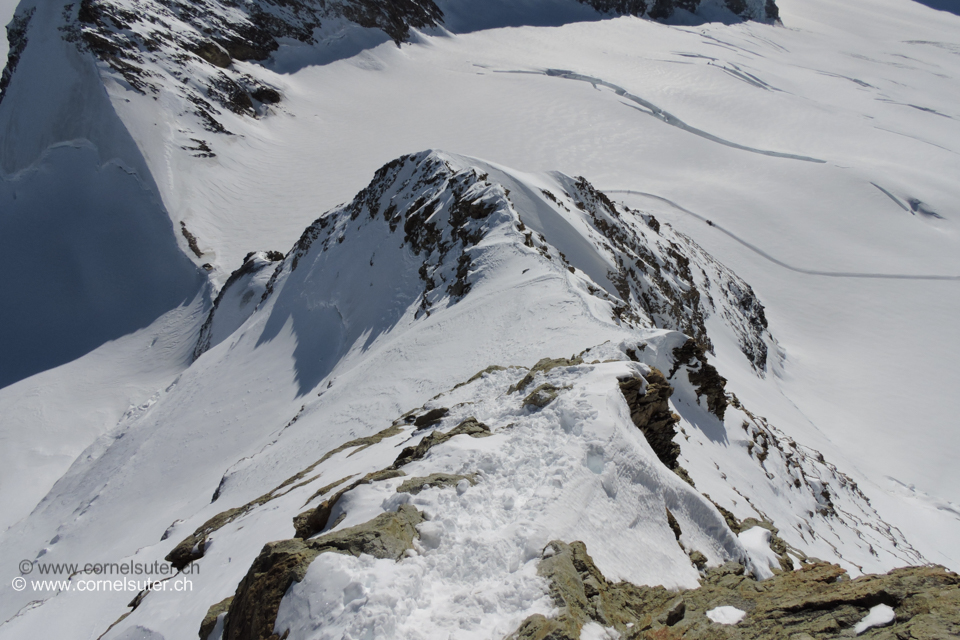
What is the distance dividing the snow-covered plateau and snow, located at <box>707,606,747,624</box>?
0.9 inches

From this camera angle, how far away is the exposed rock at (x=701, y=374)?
10195 millimetres

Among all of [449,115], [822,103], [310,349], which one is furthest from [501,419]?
[822,103]

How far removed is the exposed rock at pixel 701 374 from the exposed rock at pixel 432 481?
6097 mm

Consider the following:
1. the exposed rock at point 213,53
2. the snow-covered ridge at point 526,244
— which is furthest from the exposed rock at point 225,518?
the exposed rock at point 213,53

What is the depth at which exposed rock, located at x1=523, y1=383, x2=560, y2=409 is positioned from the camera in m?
6.97

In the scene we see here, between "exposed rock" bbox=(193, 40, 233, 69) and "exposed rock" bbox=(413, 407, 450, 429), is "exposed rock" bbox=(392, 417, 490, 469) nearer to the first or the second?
"exposed rock" bbox=(413, 407, 450, 429)

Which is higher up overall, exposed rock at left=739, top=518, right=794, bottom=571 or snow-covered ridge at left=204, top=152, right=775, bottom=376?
snow-covered ridge at left=204, top=152, right=775, bottom=376

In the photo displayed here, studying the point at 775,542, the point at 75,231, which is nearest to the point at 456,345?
the point at 775,542

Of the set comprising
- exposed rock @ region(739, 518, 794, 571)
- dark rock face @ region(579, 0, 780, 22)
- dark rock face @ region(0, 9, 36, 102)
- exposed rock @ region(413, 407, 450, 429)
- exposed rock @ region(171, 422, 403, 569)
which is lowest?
exposed rock @ region(171, 422, 403, 569)

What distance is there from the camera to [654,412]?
24.6 feet

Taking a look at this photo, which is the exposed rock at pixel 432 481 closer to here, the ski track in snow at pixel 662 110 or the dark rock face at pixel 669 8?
the ski track in snow at pixel 662 110

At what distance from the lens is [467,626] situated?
3879 millimetres

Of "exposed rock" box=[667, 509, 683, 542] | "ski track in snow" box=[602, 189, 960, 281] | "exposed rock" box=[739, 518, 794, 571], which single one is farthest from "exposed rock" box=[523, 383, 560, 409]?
"ski track in snow" box=[602, 189, 960, 281]

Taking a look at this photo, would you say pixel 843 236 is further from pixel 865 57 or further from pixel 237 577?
pixel 865 57
